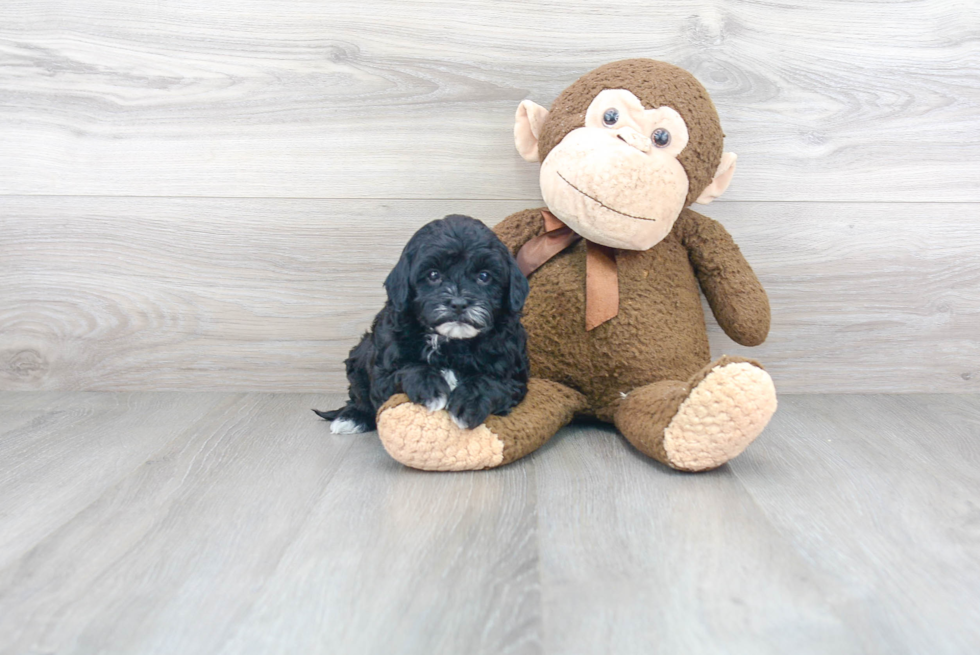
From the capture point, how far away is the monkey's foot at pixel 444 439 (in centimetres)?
117

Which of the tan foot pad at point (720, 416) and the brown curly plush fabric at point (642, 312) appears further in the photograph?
the brown curly plush fabric at point (642, 312)

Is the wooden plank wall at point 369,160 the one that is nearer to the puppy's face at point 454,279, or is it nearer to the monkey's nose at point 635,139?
the monkey's nose at point 635,139

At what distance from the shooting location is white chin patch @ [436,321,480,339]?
115 cm

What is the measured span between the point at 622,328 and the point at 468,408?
0.36m

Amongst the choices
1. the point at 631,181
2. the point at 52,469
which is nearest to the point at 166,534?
the point at 52,469

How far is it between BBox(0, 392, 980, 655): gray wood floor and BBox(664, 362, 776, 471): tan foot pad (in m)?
0.05

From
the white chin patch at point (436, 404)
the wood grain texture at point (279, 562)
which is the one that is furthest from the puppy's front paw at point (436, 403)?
the wood grain texture at point (279, 562)

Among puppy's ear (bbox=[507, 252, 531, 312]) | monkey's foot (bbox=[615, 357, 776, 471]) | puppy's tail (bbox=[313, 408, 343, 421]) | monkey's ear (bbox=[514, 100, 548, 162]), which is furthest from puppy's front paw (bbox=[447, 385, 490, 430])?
monkey's ear (bbox=[514, 100, 548, 162])

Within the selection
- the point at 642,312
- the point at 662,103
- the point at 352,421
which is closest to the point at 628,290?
A: the point at 642,312

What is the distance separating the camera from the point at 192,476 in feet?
3.94

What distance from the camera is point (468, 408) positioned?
1.17m

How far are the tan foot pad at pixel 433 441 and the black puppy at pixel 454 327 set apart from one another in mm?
20

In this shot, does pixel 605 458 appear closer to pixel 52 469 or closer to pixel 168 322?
pixel 52 469

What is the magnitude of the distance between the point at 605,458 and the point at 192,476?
2.18ft
